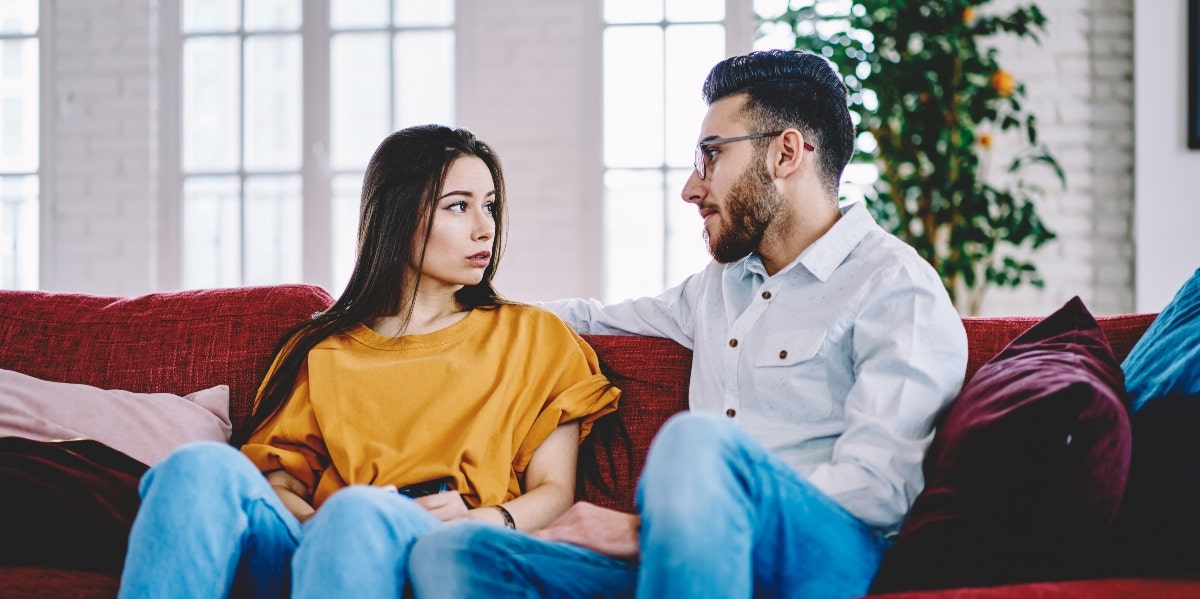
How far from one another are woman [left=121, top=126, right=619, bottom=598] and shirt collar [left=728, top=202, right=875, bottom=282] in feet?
1.34

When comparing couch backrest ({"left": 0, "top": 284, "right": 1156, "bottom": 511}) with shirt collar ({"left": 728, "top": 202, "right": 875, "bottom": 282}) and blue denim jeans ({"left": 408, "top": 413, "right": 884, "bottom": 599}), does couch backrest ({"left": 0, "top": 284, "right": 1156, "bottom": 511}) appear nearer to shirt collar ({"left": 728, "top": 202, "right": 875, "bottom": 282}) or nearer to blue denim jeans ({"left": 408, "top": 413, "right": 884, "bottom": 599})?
shirt collar ({"left": 728, "top": 202, "right": 875, "bottom": 282})

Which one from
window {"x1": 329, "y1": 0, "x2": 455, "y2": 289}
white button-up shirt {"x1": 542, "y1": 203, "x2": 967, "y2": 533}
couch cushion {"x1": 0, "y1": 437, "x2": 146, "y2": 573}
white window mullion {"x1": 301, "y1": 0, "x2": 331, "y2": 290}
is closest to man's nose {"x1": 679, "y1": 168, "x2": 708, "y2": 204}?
white button-up shirt {"x1": 542, "y1": 203, "x2": 967, "y2": 533}

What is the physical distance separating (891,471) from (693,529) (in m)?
0.38

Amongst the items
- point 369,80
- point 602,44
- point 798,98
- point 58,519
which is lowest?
point 58,519

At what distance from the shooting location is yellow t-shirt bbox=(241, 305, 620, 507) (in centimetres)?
165

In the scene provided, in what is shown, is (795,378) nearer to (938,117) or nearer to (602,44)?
(938,117)

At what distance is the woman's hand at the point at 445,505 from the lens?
1.52 meters

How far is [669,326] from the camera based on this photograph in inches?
74.8

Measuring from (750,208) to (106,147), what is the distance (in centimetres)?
318

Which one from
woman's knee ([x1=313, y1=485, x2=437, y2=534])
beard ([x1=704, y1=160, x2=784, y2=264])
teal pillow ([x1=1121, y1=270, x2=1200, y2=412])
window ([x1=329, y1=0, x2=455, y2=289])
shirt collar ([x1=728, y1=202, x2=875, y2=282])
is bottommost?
woman's knee ([x1=313, y1=485, x2=437, y2=534])

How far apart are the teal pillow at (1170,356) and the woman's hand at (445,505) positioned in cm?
96

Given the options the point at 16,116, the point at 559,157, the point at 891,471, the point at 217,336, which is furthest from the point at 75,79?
the point at 891,471

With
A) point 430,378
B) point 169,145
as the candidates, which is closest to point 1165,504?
point 430,378

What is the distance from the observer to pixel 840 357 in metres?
1.58
